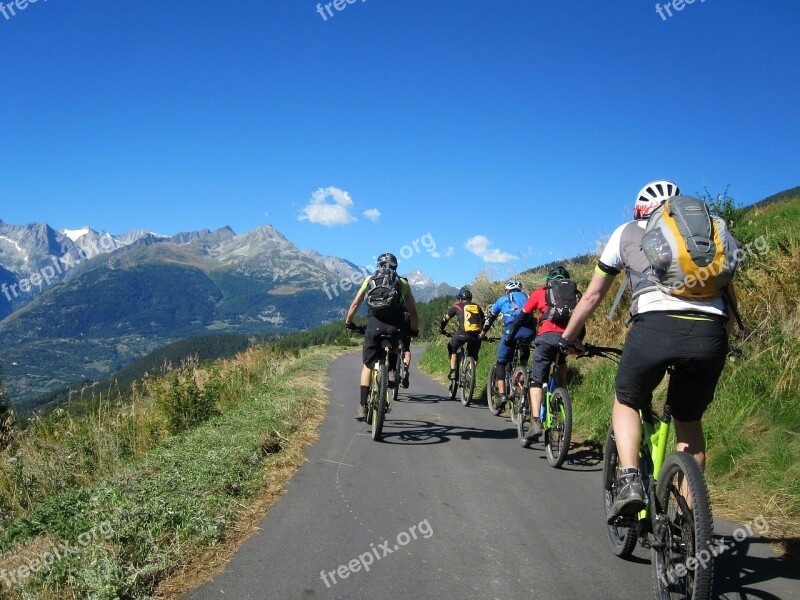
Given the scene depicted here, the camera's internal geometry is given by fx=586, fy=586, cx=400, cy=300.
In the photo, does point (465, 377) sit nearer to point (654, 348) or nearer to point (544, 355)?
point (544, 355)

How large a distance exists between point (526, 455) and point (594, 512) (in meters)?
2.02

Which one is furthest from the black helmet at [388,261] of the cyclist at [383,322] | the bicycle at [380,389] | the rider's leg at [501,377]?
the rider's leg at [501,377]

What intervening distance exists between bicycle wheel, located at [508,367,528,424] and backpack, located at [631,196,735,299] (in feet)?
15.8

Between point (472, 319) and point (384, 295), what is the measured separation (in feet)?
14.3

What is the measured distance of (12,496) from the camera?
6645 mm

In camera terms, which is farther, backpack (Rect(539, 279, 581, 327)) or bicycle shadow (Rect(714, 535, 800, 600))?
backpack (Rect(539, 279, 581, 327))

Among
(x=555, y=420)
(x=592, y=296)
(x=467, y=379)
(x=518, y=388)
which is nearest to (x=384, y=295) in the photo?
(x=518, y=388)

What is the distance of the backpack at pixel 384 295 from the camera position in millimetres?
7266

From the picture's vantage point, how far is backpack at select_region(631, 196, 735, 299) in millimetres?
2934

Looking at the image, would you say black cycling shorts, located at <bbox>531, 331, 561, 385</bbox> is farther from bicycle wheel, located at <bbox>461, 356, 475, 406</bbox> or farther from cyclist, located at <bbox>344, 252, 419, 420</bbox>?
bicycle wheel, located at <bbox>461, 356, 475, 406</bbox>

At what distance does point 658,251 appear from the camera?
303 centimetres

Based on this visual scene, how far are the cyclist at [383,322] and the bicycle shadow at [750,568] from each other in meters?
4.32

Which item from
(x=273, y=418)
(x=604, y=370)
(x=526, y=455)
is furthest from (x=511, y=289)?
(x=273, y=418)

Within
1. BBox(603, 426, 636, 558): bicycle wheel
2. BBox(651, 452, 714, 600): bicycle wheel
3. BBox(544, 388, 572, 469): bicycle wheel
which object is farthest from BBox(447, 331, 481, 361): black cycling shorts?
BBox(651, 452, 714, 600): bicycle wheel
